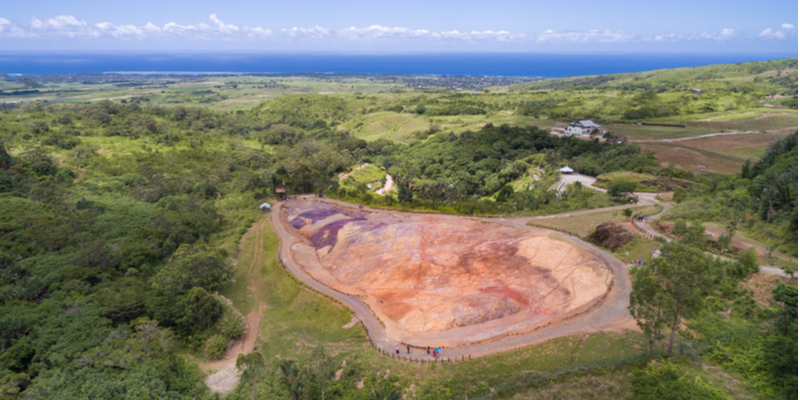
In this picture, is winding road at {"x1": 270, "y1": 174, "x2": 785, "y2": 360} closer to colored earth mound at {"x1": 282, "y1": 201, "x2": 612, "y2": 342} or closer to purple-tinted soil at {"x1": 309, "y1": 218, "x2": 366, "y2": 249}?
colored earth mound at {"x1": 282, "y1": 201, "x2": 612, "y2": 342}

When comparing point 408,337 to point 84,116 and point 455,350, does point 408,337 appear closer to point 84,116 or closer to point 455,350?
point 455,350

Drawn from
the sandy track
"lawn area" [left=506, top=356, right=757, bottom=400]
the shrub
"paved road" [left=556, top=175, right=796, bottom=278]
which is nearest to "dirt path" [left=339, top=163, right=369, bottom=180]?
the sandy track

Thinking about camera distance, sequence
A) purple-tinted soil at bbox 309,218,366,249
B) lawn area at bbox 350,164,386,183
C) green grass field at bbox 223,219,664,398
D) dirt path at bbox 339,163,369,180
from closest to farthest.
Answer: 1. green grass field at bbox 223,219,664,398
2. purple-tinted soil at bbox 309,218,366,249
3. dirt path at bbox 339,163,369,180
4. lawn area at bbox 350,164,386,183

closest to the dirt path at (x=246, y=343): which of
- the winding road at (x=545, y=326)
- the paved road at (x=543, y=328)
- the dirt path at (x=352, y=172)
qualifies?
the winding road at (x=545, y=326)

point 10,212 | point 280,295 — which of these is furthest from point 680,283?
point 10,212

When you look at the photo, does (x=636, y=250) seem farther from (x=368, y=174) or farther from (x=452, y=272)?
(x=368, y=174)

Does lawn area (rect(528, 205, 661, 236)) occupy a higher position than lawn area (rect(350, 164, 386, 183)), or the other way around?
lawn area (rect(350, 164, 386, 183))
